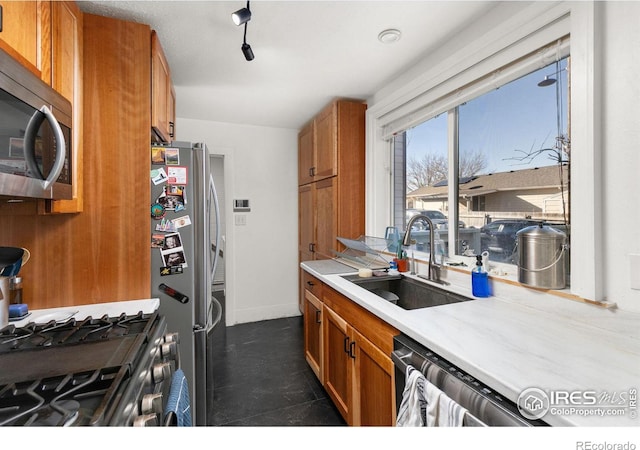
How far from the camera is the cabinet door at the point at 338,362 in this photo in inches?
61.9

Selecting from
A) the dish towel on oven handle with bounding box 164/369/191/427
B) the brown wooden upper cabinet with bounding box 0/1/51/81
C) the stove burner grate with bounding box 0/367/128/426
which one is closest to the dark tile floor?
the dish towel on oven handle with bounding box 164/369/191/427

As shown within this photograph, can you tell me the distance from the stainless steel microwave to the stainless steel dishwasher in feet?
4.34

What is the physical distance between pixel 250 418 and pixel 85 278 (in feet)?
4.06

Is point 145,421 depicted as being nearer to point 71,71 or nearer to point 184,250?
point 184,250

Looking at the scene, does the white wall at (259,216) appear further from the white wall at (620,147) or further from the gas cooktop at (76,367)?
the white wall at (620,147)

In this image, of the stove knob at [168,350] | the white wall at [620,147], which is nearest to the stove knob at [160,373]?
the stove knob at [168,350]

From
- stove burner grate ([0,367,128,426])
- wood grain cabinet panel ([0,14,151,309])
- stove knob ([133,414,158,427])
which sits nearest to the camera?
stove burner grate ([0,367,128,426])

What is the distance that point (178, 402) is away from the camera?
1.01 meters

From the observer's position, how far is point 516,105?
1448 millimetres

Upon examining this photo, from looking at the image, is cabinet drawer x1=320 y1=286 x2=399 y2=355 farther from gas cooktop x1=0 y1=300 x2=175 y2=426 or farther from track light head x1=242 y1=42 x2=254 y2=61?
track light head x1=242 y1=42 x2=254 y2=61

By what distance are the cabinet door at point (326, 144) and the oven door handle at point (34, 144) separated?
6.09ft

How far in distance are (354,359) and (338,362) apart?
27 centimetres

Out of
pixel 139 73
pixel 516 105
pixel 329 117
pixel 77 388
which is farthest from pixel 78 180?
pixel 516 105

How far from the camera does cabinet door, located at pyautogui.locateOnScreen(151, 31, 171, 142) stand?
1548 millimetres
